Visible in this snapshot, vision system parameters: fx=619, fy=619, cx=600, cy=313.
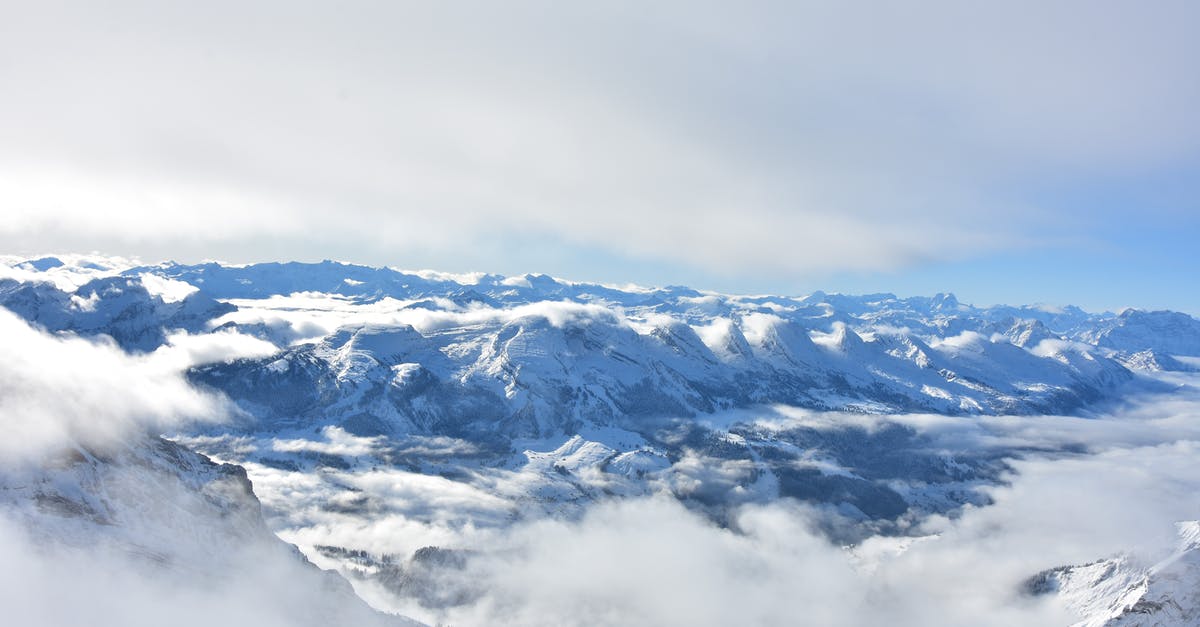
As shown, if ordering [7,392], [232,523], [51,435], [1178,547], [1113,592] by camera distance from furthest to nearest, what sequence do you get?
[1113,592] < [1178,547] < [232,523] < [7,392] < [51,435]

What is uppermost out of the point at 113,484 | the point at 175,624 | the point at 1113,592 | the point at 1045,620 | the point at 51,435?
the point at 51,435

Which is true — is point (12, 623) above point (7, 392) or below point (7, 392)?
below

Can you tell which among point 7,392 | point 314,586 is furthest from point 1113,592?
point 7,392

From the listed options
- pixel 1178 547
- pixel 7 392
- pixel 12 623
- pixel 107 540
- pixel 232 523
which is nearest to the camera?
pixel 12 623

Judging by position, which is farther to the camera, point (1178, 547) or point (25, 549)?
point (1178, 547)

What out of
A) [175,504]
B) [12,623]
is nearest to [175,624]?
[12,623]

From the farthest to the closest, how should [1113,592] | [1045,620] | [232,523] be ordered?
[1045,620] → [1113,592] → [232,523]

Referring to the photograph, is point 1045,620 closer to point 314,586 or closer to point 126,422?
point 314,586

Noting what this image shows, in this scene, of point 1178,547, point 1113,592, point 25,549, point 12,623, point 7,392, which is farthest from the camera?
point 1113,592

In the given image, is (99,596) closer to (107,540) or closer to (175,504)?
(107,540)
